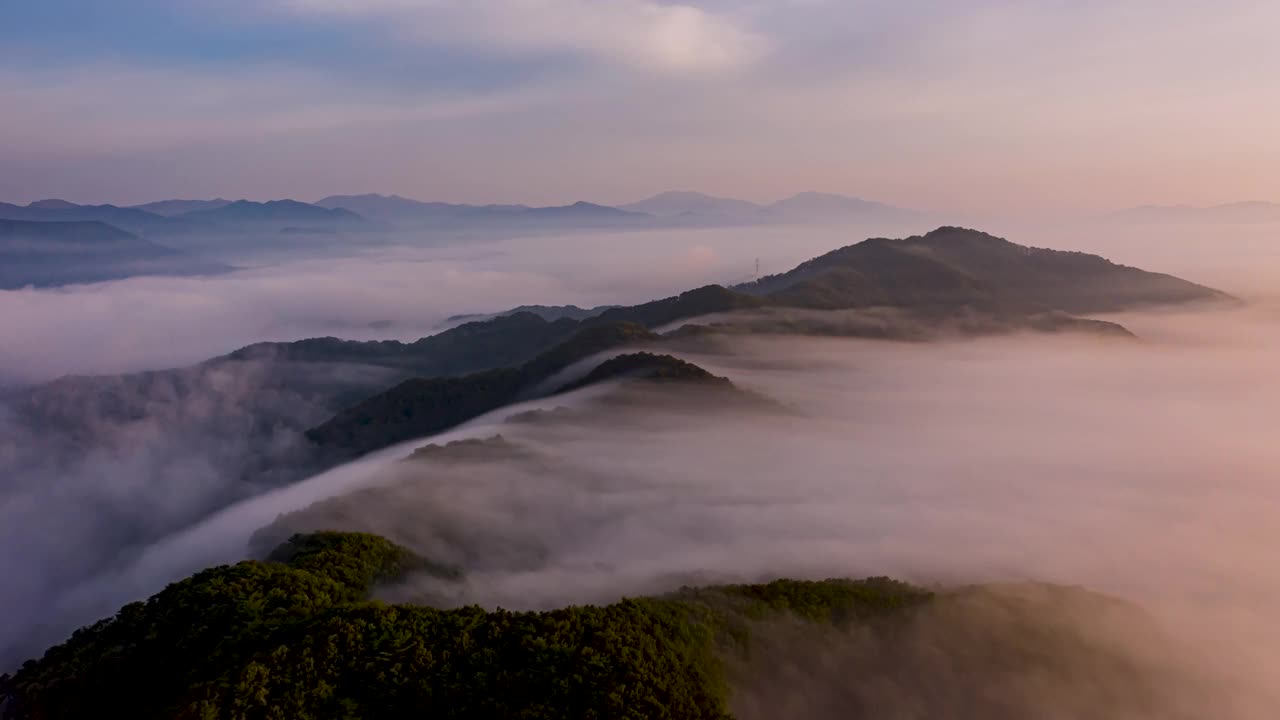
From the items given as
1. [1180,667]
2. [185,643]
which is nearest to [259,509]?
[185,643]

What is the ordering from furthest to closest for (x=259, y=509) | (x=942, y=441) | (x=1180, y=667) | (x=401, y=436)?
(x=401, y=436), (x=942, y=441), (x=259, y=509), (x=1180, y=667)

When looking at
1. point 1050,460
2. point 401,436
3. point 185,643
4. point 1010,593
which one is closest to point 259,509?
point 401,436

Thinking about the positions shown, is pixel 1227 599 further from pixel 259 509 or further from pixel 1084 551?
pixel 259 509

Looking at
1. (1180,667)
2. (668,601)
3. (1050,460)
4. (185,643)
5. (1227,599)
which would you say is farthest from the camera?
(1050,460)

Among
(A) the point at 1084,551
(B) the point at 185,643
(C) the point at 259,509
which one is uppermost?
(B) the point at 185,643

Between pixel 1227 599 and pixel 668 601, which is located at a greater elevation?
pixel 668 601

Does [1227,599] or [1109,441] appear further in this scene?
[1109,441]
